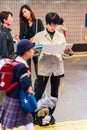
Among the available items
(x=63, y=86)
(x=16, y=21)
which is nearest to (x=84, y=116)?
(x=63, y=86)

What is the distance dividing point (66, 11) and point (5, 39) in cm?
545

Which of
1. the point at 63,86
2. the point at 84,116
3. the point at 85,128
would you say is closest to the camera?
the point at 85,128

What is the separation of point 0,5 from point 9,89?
6.18 m

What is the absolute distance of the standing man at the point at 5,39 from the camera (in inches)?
149

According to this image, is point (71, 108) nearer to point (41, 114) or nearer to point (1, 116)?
point (41, 114)

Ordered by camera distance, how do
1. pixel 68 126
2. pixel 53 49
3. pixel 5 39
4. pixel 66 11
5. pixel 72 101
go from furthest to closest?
1. pixel 66 11
2. pixel 72 101
3. pixel 68 126
4. pixel 5 39
5. pixel 53 49

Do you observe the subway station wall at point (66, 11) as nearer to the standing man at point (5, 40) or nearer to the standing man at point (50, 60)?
the standing man at point (5, 40)

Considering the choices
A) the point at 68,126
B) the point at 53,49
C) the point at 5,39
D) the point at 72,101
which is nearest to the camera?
the point at 53,49

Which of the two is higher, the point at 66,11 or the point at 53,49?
the point at 66,11

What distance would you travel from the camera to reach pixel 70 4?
893cm

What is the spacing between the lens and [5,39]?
3834 millimetres

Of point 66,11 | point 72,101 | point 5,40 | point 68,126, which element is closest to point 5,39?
point 5,40

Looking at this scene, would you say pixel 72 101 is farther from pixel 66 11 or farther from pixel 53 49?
pixel 66 11

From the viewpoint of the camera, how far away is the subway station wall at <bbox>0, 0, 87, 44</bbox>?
8.72 metres
